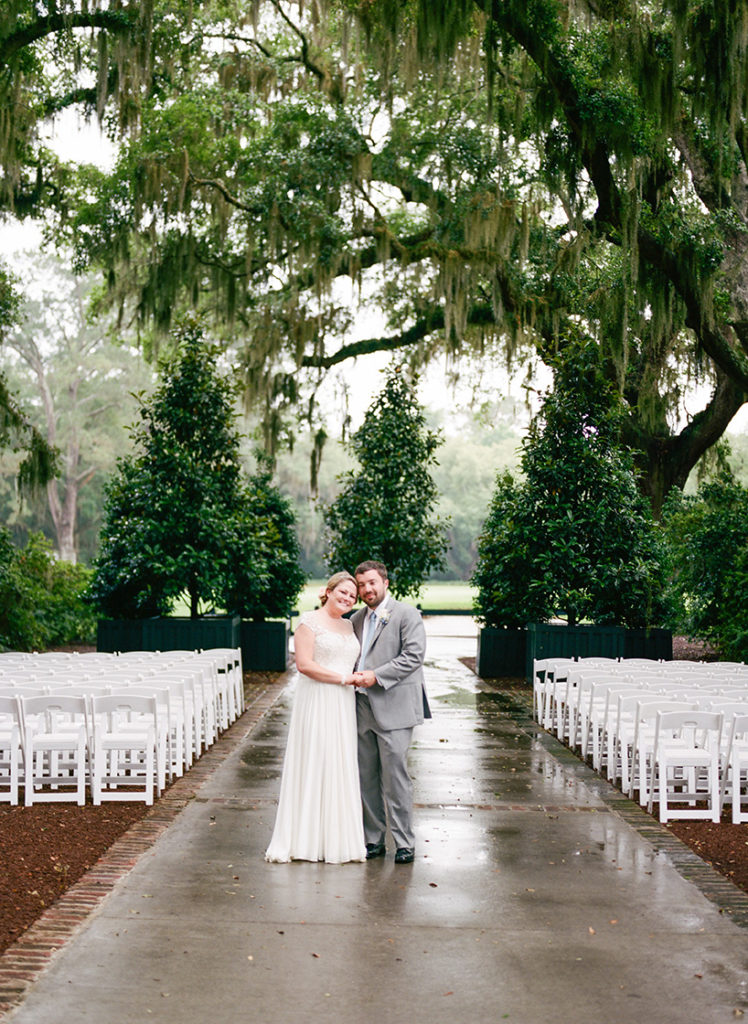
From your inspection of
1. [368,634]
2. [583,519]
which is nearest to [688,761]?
[368,634]

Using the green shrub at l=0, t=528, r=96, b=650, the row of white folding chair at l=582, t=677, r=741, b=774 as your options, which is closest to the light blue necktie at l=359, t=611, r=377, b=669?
the row of white folding chair at l=582, t=677, r=741, b=774

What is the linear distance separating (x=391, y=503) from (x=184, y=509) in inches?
249

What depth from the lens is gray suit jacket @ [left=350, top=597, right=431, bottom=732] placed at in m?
6.98

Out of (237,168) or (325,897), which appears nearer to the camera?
(325,897)

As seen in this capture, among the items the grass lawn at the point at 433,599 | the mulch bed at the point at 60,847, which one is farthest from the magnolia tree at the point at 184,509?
the grass lawn at the point at 433,599

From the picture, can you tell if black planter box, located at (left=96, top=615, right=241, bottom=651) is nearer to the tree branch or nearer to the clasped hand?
the tree branch

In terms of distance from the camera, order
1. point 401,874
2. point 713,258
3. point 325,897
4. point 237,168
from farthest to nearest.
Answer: point 237,168
point 713,258
point 401,874
point 325,897

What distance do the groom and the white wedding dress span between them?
5.7 inches

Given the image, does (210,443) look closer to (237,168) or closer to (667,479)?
(237,168)

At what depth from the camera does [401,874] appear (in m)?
6.56

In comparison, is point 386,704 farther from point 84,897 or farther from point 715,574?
point 715,574

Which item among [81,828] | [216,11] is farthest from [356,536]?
[81,828]

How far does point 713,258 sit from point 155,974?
15118 mm

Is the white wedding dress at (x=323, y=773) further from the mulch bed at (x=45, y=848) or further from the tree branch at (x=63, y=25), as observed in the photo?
the tree branch at (x=63, y=25)
